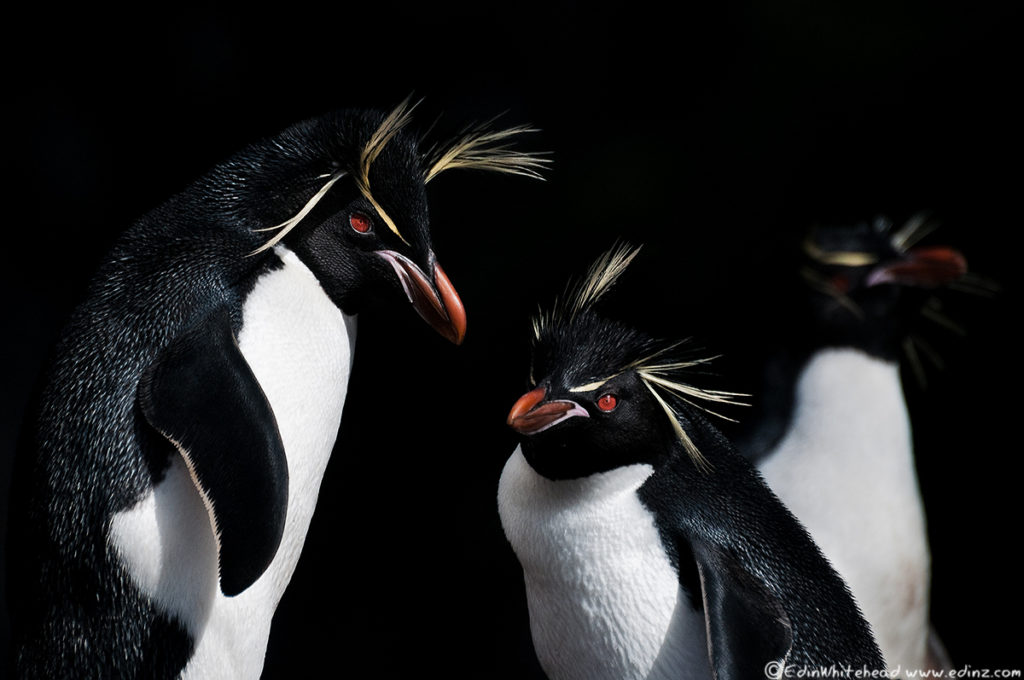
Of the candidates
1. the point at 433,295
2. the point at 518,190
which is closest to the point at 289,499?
the point at 433,295

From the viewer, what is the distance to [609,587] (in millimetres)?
1462

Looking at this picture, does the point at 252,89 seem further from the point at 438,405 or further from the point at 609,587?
the point at 609,587

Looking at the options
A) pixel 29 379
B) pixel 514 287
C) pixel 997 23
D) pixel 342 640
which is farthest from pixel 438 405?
pixel 997 23

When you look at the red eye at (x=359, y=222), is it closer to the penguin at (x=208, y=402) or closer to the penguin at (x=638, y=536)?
the penguin at (x=208, y=402)

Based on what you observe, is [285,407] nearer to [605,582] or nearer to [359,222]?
[359,222]

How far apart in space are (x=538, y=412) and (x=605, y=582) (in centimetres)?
25

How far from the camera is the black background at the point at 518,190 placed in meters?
2.71

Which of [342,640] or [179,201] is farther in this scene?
[342,640]

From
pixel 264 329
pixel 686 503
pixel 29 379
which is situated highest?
pixel 264 329

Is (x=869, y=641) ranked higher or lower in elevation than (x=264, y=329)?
lower

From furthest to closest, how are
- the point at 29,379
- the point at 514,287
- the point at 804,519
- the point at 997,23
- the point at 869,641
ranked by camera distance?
1. the point at 29,379
2. the point at 514,287
3. the point at 997,23
4. the point at 804,519
5. the point at 869,641

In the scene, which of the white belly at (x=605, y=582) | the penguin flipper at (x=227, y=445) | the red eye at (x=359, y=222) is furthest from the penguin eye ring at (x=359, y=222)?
the white belly at (x=605, y=582)

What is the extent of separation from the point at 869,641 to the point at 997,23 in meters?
1.69

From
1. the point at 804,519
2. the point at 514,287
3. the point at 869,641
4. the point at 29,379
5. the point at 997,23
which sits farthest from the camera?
the point at 29,379
